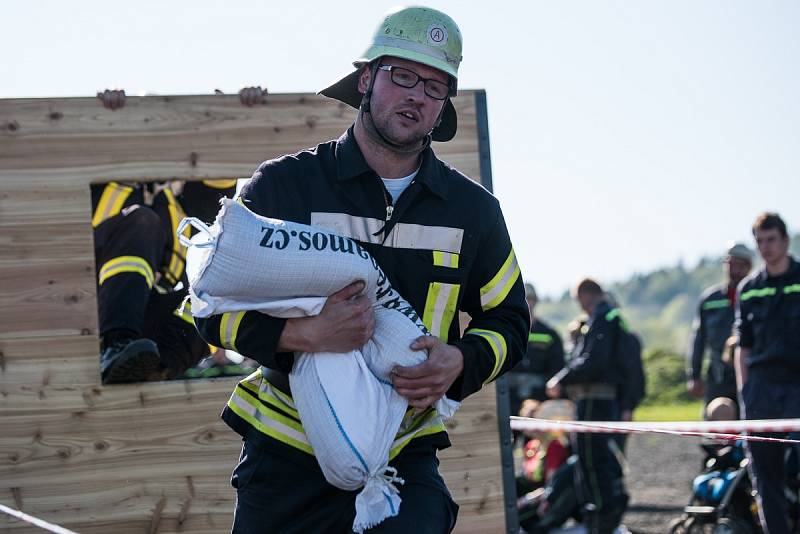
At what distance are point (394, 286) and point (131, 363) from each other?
2.32m

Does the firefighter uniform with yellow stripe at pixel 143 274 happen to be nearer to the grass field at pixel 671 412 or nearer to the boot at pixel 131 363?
the boot at pixel 131 363

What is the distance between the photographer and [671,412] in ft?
76.2

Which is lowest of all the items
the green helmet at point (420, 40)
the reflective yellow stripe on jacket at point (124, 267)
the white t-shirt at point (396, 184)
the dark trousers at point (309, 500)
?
the dark trousers at point (309, 500)

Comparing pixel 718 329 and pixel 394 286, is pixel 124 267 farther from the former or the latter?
pixel 718 329

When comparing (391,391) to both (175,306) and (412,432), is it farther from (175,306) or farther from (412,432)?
→ (175,306)

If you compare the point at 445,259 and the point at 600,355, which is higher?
the point at 445,259

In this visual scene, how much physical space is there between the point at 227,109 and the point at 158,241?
0.91 meters

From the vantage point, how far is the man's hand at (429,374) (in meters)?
3.38

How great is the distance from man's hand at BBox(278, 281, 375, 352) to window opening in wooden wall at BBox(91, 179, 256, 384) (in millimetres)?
2403

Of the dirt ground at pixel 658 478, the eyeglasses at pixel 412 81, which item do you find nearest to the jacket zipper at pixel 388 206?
the eyeglasses at pixel 412 81

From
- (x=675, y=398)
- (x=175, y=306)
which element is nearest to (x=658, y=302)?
(x=675, y=398)

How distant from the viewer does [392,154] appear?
12.3 feet

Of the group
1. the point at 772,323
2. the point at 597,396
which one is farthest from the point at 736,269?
the point at 772,323

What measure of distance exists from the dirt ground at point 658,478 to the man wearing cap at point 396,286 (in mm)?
7268
